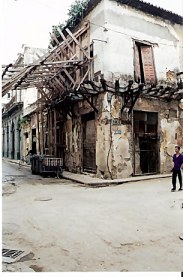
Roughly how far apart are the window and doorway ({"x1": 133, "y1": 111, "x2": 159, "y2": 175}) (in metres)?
1.11

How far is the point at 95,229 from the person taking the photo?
3.89 meters

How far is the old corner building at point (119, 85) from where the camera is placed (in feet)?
28.8

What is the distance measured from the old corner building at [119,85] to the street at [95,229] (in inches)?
86.9

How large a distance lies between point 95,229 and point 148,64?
23.2ft

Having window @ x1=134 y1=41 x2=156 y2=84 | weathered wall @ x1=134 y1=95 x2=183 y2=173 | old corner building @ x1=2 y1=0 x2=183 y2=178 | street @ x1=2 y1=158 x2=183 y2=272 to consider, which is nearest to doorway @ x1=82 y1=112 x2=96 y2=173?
old corner building @ x1=2 y1=0 x2=183 y2=178

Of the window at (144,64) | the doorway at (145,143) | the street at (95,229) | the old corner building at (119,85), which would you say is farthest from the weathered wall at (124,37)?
the street at (95,229)

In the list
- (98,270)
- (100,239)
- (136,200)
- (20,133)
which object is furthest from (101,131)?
(20,133)

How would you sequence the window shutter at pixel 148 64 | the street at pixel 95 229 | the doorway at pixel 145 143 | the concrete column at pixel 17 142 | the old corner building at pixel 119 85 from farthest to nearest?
the concrete column at pixel 17 142 → the window shutter at pixel 148 64 → the doorway at pixel 145 143 → the old corner building at pixel 119 85 → the street at pixel 95 229

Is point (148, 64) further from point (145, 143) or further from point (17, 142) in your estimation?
point (17, 142)

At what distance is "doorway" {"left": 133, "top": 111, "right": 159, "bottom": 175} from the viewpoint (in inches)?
364

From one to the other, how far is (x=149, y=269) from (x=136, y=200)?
3272mm

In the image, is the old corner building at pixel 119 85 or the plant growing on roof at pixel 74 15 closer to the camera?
the old corner building at pixel 119 85

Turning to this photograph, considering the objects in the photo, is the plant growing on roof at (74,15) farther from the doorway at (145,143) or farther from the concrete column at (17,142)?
the concrete column at (17,142)

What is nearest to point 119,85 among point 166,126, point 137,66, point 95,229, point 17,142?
point 137,66
